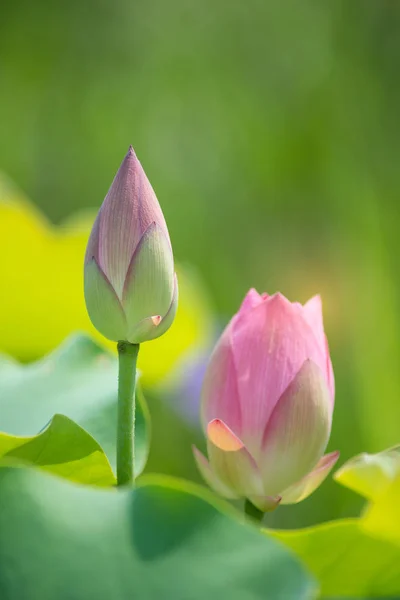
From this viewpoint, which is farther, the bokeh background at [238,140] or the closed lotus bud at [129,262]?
the bokeh background at [238,140]

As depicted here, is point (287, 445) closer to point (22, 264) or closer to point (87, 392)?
point (87, 392)

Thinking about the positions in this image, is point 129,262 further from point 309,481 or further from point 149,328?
point 309,481

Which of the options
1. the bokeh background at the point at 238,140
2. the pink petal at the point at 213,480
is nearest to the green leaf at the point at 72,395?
the pink petal at the point at 213,480

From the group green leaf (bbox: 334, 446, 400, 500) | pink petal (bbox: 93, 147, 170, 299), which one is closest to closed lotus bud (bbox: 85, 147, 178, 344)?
pink petal (bbox: 93, 147, 170, 299)

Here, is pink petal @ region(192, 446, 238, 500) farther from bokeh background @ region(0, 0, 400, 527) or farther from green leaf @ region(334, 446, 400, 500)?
bokeh background @ region(0, 0, 400, 527)

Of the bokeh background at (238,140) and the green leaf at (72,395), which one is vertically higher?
the bokeh background at (238,140)

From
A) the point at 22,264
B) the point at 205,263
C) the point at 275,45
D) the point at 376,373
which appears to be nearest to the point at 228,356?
the point at 22,264

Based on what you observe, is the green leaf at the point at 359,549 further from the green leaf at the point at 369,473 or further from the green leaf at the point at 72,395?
the green leaf at the point at 72,395

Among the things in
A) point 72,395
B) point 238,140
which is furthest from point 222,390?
point 238,140

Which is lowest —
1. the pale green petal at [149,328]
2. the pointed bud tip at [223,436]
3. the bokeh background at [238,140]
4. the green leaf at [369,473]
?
the green leaf at [369,473]
